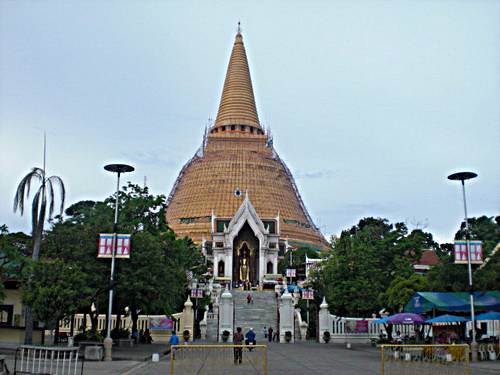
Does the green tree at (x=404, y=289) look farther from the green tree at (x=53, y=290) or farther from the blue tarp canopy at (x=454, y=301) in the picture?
the green tree at (x=53, y=290)

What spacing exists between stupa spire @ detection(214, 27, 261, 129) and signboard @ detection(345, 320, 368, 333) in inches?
2311

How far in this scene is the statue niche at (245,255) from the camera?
239 feet

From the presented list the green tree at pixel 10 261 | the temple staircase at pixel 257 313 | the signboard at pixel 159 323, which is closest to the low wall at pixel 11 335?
the green tree at pixel 10 261

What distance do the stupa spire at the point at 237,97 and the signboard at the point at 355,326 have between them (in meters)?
58.7

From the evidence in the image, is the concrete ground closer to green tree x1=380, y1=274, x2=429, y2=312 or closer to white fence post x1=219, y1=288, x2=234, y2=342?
green tree x1=380, y1=274, x2=429, y2=312

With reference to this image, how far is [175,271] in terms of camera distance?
35.6 m

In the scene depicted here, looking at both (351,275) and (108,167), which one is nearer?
(108,167)

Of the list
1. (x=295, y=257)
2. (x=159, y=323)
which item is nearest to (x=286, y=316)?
(x=159, y=323)

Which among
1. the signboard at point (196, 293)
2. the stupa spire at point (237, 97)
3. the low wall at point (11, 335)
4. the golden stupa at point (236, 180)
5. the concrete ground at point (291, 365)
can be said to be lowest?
the concrete ground at point (291, 365)

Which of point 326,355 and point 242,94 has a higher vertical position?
point 242,94

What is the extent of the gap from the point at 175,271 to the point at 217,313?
10.3m

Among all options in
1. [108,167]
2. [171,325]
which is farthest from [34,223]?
[171,325]

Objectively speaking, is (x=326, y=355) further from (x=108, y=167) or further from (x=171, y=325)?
(x=171, y=325)

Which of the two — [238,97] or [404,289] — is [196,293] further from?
[238,97]
